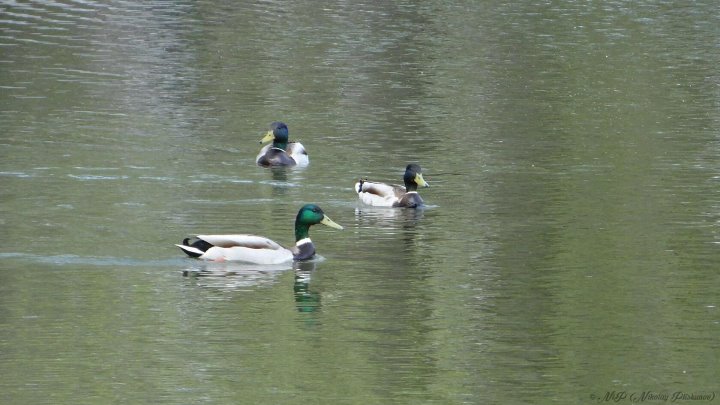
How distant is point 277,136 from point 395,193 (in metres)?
5.59

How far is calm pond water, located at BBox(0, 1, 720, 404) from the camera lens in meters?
17.1

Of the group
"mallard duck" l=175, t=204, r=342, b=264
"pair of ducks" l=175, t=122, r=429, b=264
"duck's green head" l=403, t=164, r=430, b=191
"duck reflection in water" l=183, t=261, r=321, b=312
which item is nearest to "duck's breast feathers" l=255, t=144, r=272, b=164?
"pair of ducks" l=175, t=122, r=429, b=264

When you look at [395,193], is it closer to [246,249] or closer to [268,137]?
[246,249]

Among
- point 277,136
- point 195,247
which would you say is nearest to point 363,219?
point 195,247

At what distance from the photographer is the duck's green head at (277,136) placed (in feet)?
104

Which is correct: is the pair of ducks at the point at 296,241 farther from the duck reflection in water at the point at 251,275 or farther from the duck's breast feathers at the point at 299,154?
the duck's breast feathers at the point at 299,154

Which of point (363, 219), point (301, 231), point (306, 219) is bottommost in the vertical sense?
point (363, 219)

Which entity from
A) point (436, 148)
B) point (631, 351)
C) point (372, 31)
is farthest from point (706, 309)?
point (372, 31)

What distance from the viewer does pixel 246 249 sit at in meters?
21.8

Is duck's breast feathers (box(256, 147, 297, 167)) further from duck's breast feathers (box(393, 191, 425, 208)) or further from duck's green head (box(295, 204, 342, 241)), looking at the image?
duck's green head (box(295, 204, 342, 241))

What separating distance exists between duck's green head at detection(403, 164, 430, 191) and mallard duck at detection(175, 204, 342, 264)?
422 centimetres

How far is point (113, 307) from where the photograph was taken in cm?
1950

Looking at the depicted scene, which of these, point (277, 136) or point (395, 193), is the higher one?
point (395, 193)

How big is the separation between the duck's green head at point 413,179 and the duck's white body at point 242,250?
4.73 metres
